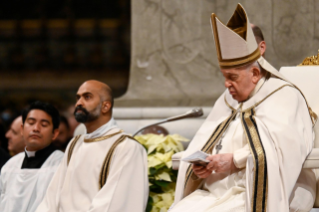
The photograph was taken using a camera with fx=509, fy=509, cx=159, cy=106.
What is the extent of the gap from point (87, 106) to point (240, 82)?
1.20 metres

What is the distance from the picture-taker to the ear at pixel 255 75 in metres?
3.02

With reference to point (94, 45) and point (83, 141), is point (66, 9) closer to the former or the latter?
point (94, 45)

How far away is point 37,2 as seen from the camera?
8.33m

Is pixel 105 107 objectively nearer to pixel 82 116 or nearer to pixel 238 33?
pixel 82 116

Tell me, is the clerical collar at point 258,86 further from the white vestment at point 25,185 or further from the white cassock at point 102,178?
the white vestment at point 25,185

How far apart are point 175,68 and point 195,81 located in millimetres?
242

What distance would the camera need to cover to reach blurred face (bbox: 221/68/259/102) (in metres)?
3.00

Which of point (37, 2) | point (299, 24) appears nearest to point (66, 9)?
point (37, 2)

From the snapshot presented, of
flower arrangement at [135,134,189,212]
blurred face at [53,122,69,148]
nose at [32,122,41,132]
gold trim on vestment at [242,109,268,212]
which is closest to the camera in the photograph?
gold trim on vestment at [242,109,268,212]

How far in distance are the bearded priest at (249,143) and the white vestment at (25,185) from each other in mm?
1204

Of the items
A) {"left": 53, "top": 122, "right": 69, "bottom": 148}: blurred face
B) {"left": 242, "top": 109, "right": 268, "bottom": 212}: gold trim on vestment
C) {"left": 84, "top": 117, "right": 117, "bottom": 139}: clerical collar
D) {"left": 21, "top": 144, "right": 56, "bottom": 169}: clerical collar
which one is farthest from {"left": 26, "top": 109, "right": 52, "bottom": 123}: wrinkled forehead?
{"left": 242, "top": 109, "right": 268, "bottom": 212}: gold trim on vestment

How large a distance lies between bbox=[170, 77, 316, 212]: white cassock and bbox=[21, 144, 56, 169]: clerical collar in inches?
50.2

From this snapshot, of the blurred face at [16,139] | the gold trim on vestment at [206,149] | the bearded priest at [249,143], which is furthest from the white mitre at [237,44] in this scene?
the blurred face at [16,139]

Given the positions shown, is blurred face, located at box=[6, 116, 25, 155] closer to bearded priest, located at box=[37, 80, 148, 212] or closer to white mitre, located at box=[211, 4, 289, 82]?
bearded priest, located at box=[37, 80, 148, 212]
